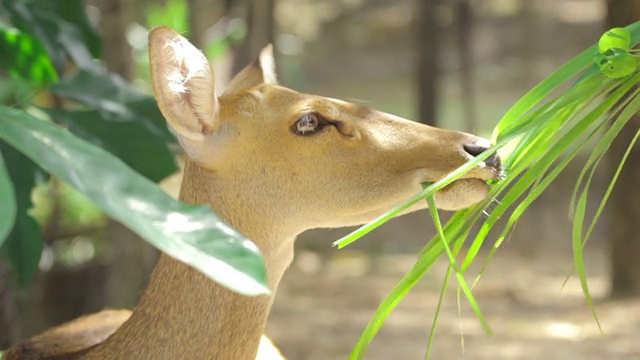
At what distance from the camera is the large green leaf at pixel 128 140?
14.0 ft

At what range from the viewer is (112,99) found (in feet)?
14.5

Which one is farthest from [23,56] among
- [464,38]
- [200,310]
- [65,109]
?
[464,38]

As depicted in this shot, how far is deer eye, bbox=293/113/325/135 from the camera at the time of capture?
10.8 feet

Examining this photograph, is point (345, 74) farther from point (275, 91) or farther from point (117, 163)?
point (117, 163)

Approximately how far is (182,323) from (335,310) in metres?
4.11

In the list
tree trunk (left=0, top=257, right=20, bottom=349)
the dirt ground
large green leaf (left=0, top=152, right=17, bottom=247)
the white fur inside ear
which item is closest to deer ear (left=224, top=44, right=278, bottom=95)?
A: the white fur inside ear

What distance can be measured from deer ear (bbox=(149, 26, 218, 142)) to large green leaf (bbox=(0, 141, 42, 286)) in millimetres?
1154

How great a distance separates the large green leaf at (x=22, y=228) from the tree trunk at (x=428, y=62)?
7.14 meters

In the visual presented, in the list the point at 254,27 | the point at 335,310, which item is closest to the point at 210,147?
the point at 335,310

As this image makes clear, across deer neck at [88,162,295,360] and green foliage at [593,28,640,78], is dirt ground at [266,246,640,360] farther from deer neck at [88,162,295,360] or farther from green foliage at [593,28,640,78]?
green foliage at [593,28,640,78]

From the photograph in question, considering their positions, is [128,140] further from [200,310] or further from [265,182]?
[200,310]

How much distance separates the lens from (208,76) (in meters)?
3.09

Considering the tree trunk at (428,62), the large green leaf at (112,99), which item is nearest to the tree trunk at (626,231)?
the large green leaf at (112,99)

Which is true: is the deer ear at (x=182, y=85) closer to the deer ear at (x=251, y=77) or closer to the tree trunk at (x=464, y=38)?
the deer ear at (x=251, y=77)
